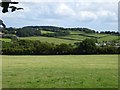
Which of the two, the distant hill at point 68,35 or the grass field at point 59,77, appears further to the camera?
the distant hill at point 68,35

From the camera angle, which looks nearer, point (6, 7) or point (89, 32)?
point (6, 7)

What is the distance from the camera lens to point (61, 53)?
107062mm

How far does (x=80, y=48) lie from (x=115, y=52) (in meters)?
10.7

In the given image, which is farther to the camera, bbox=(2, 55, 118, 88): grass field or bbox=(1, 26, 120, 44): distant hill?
bbox=(1, 26, 120, 44): distant hill

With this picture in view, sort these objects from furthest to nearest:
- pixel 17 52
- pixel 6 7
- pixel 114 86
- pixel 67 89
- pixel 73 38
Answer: pixel 73 38 → pixel 17 52 → pixel 114 86 → pixel 67 89 → pixel 6 7

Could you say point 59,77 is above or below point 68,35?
above

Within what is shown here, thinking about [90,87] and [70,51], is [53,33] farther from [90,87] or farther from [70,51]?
[90,87]

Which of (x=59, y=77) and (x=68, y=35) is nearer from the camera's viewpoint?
(x=59, y=77)

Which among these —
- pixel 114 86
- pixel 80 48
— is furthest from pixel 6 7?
pixel 80 48

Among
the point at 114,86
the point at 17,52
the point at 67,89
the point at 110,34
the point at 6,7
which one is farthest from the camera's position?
the point at 110,34

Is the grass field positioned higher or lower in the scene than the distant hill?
higher

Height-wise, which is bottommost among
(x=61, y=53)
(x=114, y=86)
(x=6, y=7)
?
(x=61, y=53)

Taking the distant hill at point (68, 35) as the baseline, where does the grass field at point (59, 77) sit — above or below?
above

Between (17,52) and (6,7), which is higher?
(6,7)
